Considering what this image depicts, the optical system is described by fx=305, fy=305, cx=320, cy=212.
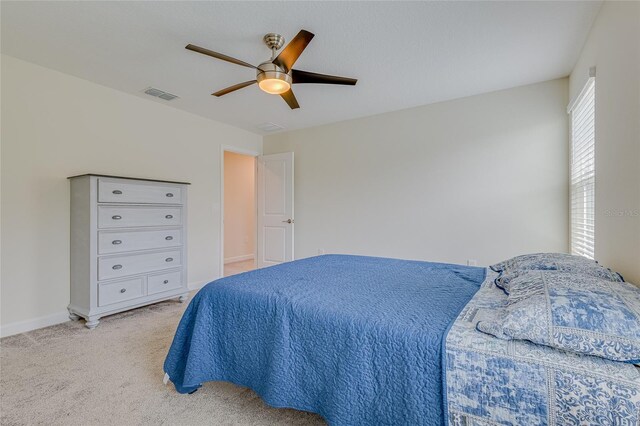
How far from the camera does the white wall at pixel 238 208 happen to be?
253 inches

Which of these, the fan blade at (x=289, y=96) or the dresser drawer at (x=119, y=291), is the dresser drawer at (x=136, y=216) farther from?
the fan blade at (x=289, y=96)

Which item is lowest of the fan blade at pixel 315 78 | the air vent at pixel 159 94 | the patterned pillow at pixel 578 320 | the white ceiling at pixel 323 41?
the patterned pillow at pixel 578 320

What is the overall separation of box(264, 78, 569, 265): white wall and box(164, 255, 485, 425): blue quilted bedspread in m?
1.75

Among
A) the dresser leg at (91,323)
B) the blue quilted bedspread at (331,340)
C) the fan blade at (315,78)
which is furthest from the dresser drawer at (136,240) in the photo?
the fan blade at (315,78)

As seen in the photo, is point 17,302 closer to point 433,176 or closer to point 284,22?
point 284,22

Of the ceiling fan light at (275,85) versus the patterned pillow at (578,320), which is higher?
the ceiling fan light at (275,85)

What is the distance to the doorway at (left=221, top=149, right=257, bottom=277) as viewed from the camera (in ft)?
20.9

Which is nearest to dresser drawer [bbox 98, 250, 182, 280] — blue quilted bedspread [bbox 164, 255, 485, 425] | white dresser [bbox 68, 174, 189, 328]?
white dresser [bbox 68, 174, 189, 328]

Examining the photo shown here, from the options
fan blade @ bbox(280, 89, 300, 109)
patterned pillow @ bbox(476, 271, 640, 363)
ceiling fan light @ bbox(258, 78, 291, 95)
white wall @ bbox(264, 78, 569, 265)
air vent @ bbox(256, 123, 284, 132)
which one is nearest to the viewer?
patterned pillow @ bbox(476, 271, 640, 363)

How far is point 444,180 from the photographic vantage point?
3795mm

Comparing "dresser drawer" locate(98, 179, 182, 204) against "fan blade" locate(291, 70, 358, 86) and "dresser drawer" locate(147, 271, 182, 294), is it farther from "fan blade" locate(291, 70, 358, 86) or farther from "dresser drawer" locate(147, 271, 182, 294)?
"fan blade" locate(291, 70, 358, 86)

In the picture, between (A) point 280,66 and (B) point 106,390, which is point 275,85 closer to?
(A) point 280,66

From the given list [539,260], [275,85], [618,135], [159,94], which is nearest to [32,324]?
[159,94]

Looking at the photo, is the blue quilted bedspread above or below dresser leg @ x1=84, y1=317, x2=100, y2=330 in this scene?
above
